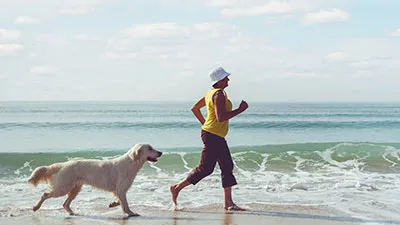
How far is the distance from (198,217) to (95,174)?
1500mm

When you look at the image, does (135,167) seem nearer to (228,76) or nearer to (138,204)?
(138,204)

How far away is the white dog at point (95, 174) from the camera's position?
23.3 ft

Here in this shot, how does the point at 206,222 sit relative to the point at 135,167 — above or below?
below

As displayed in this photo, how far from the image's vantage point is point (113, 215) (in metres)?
7.13

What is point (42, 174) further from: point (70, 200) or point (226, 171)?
point (226, 171)

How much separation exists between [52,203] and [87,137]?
51.8 ft

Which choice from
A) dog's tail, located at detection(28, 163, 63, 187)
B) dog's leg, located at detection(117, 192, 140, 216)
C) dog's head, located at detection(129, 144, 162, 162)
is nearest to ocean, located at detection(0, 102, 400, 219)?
dog's tail, located at detection(28, 163, 63, 187)

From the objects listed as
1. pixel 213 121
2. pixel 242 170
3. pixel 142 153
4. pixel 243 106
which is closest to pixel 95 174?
pixel 142 153

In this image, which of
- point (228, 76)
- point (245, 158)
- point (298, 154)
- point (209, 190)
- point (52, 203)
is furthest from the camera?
point (298, 154)

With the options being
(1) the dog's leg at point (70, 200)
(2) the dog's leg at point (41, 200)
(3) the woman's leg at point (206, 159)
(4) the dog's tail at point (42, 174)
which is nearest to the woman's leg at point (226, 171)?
(3) the woman's leg at point (206, 159)

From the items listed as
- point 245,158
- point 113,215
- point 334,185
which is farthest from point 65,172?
point 245,158

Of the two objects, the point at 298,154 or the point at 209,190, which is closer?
the point at 209,190

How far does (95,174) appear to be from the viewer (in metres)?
7.14

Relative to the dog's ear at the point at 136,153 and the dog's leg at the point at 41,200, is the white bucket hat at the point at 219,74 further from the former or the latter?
the dog's leg at the point at 41,200
